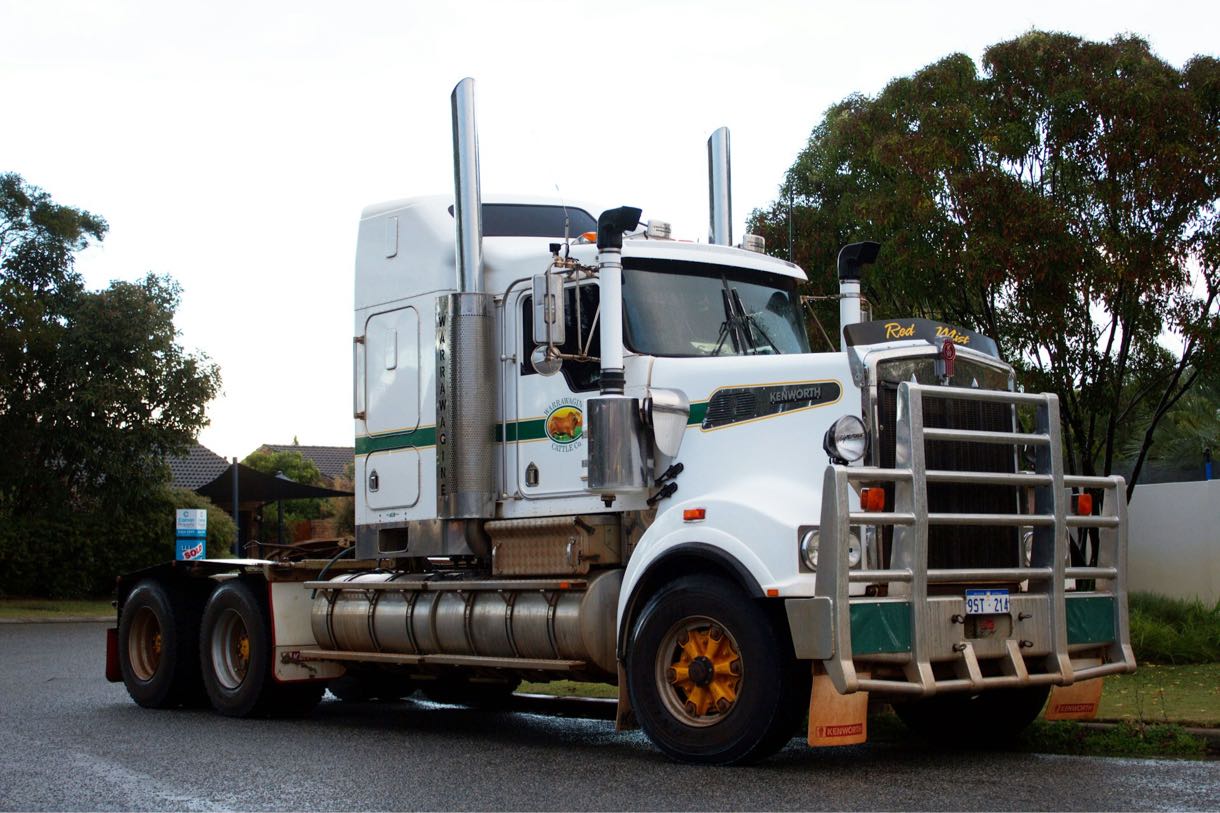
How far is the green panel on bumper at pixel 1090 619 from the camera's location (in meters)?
9.29

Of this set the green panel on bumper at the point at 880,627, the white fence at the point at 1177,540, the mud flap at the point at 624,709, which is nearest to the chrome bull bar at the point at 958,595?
the green panel on bumper at the point at 880,627

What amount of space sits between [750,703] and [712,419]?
1.95m

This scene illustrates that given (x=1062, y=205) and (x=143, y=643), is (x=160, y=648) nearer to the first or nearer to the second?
(x=143, y=643)

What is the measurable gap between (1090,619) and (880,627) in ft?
6.04

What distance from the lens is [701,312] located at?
10438 mm

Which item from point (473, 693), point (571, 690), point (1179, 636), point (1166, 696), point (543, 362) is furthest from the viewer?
point (1179, 636)

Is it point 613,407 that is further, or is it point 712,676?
point 613,407

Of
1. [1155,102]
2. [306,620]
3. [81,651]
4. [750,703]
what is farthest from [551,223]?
[81,651]

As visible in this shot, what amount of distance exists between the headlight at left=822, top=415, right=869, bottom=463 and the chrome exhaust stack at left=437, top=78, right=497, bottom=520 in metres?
3.09

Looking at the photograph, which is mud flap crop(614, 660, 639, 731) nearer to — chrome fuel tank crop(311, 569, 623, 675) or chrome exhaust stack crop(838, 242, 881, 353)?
chrome fuel tank crop(311, 569, 623, 675)

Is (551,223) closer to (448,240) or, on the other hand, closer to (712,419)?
(448,240)

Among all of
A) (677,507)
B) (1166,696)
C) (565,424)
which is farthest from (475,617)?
(1166,696)

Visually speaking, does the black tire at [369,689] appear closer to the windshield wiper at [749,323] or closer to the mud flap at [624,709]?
the mud flap at [624,709]

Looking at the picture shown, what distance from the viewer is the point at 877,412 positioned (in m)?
8.99
